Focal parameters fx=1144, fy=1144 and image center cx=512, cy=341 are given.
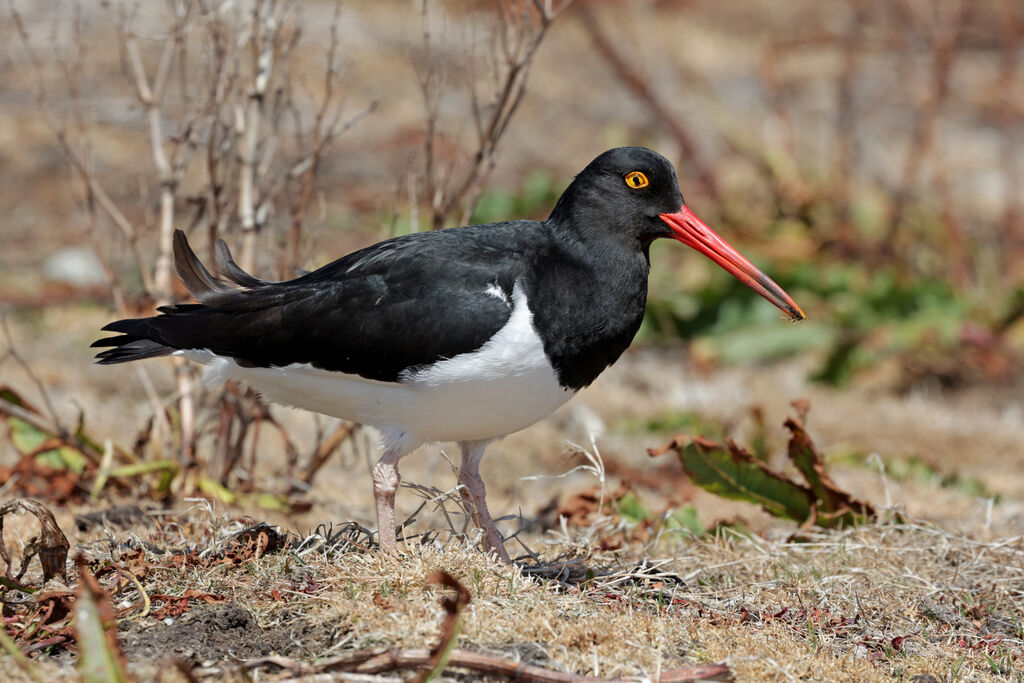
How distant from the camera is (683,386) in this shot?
8484 millimetres

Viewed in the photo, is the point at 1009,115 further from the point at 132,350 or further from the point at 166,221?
the point at 132,350

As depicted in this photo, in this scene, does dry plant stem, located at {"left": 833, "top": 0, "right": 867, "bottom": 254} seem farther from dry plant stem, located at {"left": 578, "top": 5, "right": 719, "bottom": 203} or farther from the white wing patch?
the white wing patch

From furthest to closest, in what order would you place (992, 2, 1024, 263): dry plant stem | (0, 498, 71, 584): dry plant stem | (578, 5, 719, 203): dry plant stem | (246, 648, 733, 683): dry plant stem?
(578, 5, 719, 203): dry plant stem < (992, 2, 1024, 263): dry plant stem < (0, 498, 71, 584): dry plant stem < (246, 648, 733, 683): dry plant stem

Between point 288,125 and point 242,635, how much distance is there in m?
9.10

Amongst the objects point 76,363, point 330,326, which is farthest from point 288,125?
point 330,326

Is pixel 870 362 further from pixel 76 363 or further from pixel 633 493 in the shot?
pixel 76 363

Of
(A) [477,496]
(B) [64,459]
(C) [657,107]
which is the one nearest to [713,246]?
(A) [477,496]

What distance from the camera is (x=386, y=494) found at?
13.5 ft

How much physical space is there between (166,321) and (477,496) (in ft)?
4.48

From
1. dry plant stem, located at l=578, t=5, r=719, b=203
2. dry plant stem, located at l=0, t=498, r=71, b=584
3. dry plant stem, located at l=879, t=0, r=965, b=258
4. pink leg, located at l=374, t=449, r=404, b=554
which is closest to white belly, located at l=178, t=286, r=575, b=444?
pink leg, located at l=374, t=449, r=404, b=554

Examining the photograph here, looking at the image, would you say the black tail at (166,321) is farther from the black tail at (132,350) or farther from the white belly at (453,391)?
the white belly at (453,391)

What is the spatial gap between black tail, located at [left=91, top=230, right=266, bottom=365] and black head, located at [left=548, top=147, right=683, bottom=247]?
1.32 m

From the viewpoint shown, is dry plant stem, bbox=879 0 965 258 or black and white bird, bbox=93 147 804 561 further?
dry plant stem, bbox=879 0 965 258

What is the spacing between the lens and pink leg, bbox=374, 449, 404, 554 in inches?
156
